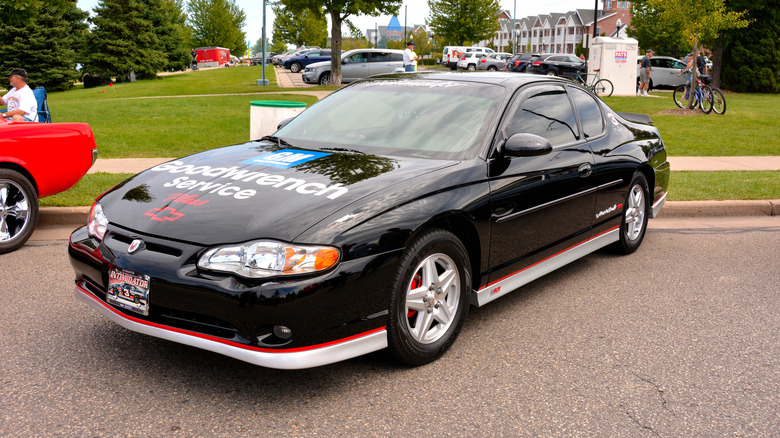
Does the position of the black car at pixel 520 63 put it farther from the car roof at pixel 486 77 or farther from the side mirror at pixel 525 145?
the side mirror at pixel 525 145

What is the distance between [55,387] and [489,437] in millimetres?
2098

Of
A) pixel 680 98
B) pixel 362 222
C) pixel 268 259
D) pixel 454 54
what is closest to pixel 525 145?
pixel 362 222

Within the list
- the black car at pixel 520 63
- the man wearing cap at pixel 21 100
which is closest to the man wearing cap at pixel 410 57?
the man wearing cap at pixel 21 100

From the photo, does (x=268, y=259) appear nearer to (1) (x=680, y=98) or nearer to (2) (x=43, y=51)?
(1) (x=680, y=98)

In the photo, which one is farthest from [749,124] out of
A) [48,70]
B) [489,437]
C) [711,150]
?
[48,70]

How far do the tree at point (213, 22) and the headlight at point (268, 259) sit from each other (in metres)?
80.2

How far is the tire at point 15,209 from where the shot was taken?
5816 mm

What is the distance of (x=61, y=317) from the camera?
167 inches

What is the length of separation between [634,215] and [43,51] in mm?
36792

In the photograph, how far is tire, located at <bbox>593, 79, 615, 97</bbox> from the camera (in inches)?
901

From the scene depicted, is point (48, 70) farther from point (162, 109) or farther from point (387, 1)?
point (162, 109)

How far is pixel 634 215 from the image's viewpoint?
5855 mm

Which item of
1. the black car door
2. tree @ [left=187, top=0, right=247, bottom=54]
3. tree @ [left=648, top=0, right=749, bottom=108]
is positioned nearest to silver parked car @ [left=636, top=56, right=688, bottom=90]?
tree @ [left=648, top=0, right=749, bottom=108]

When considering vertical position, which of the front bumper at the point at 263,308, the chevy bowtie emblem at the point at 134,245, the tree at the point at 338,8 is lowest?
the front bumper at the point at 263,308
